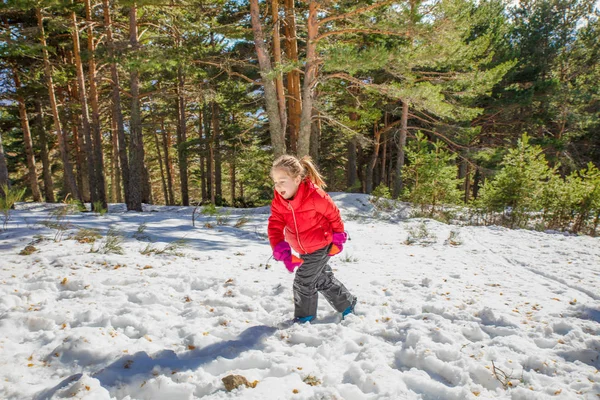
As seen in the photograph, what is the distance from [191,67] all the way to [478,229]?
9.33m

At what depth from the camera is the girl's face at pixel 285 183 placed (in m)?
2.56

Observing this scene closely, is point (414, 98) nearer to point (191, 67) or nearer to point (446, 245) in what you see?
point (446, 245)

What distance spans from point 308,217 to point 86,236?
3.86m

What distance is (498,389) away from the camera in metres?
1.91

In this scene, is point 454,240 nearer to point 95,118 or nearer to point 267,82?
point 267,82

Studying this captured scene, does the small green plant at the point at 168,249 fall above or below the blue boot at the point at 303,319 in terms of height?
above

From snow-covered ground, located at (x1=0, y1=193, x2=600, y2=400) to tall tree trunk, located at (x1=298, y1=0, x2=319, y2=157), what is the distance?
5194mm

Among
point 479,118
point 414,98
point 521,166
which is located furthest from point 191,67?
point 479,118

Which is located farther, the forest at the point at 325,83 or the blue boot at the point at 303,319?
the forest at the point at 325,83

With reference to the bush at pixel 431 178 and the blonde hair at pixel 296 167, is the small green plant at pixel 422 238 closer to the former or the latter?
the bush at pixel 431 178

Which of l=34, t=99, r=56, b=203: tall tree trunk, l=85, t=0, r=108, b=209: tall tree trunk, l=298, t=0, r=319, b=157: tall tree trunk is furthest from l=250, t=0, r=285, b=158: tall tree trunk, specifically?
l=34, t=99, r=56, b=203: tall tree trunk

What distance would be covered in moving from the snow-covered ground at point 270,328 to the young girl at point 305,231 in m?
0.28

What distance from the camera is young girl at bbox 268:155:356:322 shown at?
8.63 ft

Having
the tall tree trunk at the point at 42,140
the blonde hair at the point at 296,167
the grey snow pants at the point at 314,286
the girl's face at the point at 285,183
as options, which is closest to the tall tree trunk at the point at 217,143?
the tall tree trunk at the point at 42,140
